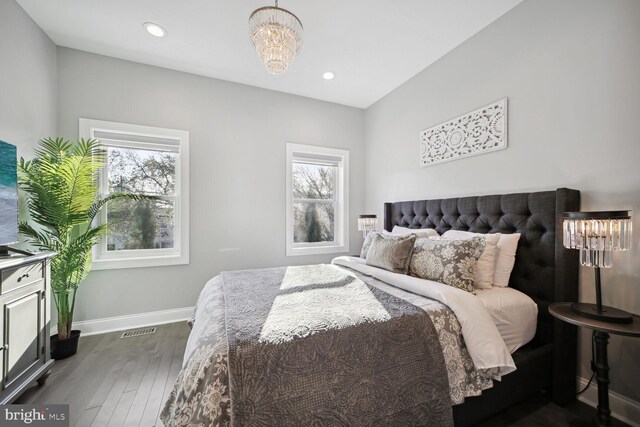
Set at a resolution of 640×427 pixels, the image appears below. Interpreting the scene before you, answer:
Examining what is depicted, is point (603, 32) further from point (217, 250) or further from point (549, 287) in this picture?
point (217, 250)

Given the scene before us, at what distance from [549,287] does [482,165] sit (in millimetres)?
Answer: 1116

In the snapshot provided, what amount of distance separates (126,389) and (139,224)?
1763mm

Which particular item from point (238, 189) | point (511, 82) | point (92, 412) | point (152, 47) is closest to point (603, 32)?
A: point (511, 82)

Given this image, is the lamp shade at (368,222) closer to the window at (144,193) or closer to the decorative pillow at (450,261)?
the decorative pillow at (450,261)

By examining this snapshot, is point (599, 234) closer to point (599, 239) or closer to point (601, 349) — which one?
point (599, 239)

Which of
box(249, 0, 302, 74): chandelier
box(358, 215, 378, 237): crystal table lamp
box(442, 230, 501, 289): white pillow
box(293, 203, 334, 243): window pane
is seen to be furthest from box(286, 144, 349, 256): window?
box(442, 230, 501, 289): white pillow

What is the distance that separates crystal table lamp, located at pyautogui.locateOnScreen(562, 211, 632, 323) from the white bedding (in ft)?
0.94

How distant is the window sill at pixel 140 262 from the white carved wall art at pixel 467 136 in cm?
306

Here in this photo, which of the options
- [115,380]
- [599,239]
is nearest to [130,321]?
[115,380]

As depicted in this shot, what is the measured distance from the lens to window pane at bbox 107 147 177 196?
283 cm

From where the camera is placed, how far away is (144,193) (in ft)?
9.64

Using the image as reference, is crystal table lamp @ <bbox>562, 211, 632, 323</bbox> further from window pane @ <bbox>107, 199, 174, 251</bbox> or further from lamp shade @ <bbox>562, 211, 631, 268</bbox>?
window pane @ <bbox>107, 199, 174, 251</bbox>

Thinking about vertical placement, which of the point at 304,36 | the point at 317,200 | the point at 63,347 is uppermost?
the point at 304,36

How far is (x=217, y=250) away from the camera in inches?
124
